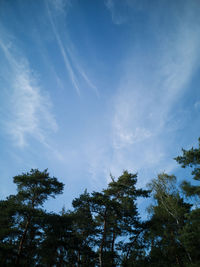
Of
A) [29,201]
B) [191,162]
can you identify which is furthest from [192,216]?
[29,201]

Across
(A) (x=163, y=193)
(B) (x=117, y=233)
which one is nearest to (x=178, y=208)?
(A) (x=163, y=193)

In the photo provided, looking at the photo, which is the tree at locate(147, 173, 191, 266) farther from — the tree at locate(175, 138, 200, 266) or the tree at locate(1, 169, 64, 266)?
the tree at locate(1, 169, 64, 266)

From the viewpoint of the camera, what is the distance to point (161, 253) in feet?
58.9

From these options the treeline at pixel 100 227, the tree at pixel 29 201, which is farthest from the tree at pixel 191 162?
the tree at pixel 29 201

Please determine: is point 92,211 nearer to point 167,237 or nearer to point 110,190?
point 110,190

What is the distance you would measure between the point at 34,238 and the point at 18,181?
7.59 m

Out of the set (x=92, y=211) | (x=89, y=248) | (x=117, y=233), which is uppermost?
(x=92, y=211)

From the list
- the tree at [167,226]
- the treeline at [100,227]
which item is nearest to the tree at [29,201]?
the treeline at [100,227]

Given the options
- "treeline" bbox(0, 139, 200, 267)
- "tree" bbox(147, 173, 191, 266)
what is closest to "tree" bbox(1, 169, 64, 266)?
"treeline" bbox(0, 139, 200, 267)

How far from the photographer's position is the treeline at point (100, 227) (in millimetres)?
15094

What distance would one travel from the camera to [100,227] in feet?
60.7

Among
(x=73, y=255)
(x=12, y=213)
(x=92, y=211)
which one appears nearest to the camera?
(x=12, y=213)

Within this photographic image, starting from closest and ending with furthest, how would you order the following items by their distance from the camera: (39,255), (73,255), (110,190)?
1. (39,255)
2. (73,255)
3. (110,190)

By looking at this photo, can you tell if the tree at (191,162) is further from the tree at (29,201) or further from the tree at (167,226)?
the tree at (29,201)
